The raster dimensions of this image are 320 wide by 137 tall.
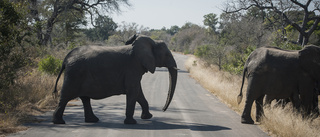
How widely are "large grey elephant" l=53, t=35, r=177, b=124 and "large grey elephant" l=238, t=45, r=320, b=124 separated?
2.45 metres

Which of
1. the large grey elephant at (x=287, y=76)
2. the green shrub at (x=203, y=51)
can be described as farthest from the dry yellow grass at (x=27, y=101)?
the green shrub at (x=203, y=51)

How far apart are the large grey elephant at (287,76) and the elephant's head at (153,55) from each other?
2.25 metres

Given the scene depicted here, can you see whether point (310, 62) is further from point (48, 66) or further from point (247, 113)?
point (48, 66)

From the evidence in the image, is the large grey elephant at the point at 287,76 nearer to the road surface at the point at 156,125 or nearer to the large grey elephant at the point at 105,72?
the road surface at the point at 156,125

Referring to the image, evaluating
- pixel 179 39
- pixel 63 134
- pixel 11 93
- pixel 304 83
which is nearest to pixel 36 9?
pixel 11 93

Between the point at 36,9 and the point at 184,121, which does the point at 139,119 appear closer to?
the point at 184,121

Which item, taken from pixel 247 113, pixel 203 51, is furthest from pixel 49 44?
pixel 203 51

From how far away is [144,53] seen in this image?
9820mm

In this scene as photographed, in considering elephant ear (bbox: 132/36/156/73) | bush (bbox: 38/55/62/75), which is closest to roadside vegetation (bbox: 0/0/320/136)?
bush (bbox: 38/55/62/75)

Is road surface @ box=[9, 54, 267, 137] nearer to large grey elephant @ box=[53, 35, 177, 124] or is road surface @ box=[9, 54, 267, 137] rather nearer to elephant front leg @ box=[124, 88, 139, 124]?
elephant front leg @ box=[124, 88, 139, 124]

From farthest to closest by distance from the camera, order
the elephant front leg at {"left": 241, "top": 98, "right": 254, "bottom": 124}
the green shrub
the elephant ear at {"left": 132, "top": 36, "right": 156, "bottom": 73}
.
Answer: the green shrub < the elephant front leg at {"left": 241, "top": 98, "right": 254, "bottom": 124} < the elephant ear at {"left": 132, "top": 36, "right": 156, "bottom": 73}

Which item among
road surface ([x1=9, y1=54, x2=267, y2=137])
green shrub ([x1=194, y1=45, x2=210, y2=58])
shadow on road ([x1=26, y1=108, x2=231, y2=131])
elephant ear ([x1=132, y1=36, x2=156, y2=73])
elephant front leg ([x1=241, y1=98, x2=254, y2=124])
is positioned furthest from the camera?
green shrub ([x1=194, y1=45, x2=210, y2=58])

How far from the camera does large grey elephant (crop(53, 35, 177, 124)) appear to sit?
9.53 m

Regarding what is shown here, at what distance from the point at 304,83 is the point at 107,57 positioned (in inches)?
220
